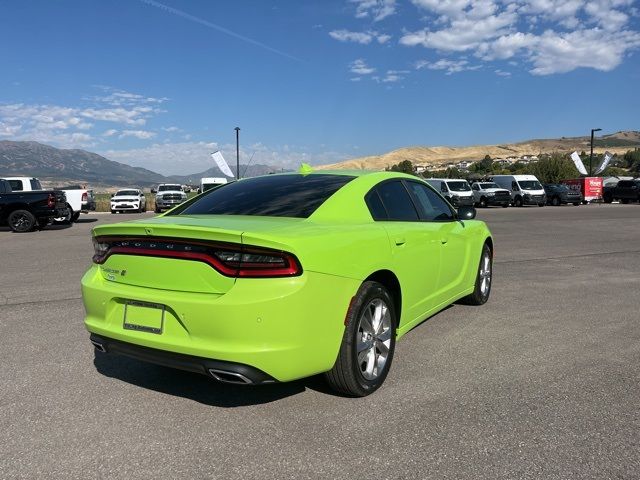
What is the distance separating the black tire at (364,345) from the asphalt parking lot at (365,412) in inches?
4.6

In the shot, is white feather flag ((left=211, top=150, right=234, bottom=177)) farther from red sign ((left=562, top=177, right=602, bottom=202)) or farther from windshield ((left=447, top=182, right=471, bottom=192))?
red sign ((left=562, top=177, right=602, bottom=202))

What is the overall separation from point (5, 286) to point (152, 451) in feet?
→ 19.2

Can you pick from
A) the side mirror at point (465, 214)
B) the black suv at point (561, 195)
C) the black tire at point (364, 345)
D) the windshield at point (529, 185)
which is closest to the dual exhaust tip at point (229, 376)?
the black tire at point (364, 345)

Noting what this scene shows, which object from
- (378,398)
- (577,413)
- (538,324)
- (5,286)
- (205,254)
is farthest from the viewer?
(5,286)

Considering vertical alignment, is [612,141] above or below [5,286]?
above

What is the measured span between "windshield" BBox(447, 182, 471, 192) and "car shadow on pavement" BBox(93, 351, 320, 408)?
101 ft

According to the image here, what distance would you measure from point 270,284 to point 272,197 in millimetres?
1262

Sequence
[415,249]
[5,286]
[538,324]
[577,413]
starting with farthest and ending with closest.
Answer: [5,286], [538,324], [415,249], [577,413]

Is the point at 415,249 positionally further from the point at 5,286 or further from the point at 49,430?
the point at 5,286

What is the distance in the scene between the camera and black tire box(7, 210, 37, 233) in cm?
1639

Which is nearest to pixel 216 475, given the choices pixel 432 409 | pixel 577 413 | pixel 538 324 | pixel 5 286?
pixel 432 409

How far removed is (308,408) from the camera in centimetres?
337

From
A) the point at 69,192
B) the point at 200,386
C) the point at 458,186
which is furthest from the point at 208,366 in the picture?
the point at 458,186

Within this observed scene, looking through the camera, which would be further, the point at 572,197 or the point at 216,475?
the point at 572,197
